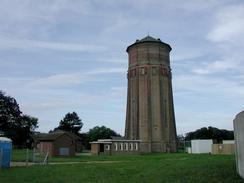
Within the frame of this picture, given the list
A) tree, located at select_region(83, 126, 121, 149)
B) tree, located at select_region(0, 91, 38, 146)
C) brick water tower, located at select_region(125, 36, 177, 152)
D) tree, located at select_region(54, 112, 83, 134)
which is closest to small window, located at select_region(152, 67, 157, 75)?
brick water tower, located at select_region(125, 36, 177, 152)

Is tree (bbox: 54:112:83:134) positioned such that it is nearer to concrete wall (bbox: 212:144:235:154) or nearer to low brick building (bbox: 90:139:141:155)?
low brick building (bbox: 90:139:141:155)

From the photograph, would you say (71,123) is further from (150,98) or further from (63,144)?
(63,144)

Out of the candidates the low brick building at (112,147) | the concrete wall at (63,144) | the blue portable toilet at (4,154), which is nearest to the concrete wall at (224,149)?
the low brick building at (112,147)

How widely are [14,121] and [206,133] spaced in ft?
269

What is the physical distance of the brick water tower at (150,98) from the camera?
83125 mm

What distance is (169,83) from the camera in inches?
3474

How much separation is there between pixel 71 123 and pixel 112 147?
55417 millimetres

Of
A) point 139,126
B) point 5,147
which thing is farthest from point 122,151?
point 5,147

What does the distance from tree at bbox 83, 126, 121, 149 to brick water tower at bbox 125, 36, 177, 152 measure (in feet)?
119

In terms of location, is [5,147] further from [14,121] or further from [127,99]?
[127,99]

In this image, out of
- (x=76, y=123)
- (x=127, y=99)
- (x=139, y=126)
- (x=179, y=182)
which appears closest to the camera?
(x=179, y=182)

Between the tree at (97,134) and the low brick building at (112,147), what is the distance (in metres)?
43.4

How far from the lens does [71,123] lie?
128m

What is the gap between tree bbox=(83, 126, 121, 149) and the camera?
122 m
